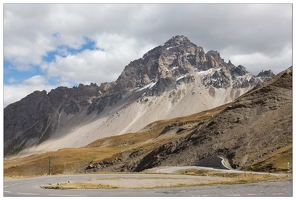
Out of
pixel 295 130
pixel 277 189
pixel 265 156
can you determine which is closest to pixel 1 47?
pixel 295 130

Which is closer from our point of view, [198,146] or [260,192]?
[260,192]

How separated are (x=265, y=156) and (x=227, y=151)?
10.6 m

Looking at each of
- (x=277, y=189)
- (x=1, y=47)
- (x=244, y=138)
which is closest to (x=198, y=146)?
(x=244, y=138)

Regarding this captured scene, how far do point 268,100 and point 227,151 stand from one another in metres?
25.0

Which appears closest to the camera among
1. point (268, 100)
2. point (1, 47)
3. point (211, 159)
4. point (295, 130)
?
point (1, 47)

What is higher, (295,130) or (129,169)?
(295,130)

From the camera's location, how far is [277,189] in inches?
1016

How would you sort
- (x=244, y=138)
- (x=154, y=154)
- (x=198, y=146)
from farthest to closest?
(x=154, y=154)
(x=198, y=146)
(x=244, y=138)

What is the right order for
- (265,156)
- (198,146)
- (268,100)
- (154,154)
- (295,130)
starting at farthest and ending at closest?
(154,154) < (268,100) < (198,146) < (265,156) < (295,130)

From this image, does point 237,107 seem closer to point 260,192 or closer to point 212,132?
point 212,132

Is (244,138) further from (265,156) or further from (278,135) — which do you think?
(265,156)

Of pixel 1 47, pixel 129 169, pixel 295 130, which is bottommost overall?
pixel 129 169

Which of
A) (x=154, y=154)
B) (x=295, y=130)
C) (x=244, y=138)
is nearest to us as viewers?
(x=295, y=130)

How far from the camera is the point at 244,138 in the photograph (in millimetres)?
71938
